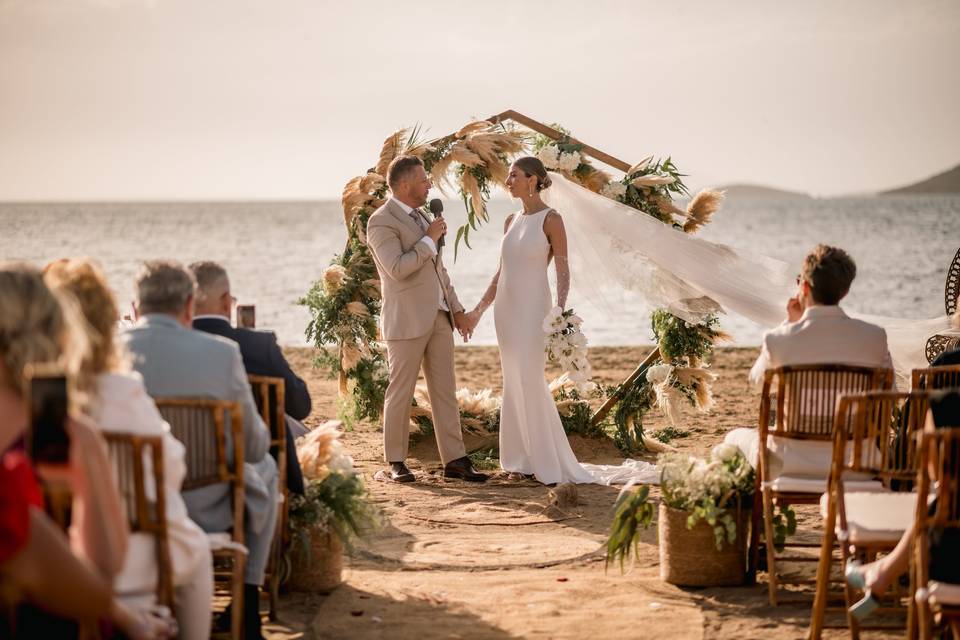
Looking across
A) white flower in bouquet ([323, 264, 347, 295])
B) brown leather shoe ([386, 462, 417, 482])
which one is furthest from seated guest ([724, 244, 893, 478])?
white flower in bouquet ([323, 264, 347, 295])

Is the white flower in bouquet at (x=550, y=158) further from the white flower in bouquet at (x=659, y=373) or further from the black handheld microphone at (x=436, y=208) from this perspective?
the white flower in bouquet at (x=659, y=373)

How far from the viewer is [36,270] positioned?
2.94 meters

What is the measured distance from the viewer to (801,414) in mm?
5027

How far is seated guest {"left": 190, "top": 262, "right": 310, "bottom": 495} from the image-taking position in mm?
5020

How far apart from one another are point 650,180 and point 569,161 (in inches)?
25.9

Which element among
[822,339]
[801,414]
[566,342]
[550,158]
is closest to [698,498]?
[801,414]

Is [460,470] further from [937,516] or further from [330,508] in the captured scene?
[937,516]

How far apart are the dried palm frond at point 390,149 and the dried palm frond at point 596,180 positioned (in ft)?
4.97

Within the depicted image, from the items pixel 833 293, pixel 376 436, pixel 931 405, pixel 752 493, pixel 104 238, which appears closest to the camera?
pixel 931 405

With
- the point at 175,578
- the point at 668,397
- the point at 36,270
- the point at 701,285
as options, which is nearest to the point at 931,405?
the point at 175,578

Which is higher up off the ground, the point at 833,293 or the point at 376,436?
the point at 833,293

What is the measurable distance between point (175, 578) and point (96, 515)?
78 cm

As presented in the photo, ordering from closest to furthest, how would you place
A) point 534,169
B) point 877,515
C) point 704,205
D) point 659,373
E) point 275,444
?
point 877,515, point 275,444, point 534,169, point 704,205, point 659,373

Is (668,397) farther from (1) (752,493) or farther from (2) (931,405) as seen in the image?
(2) (931,405)
